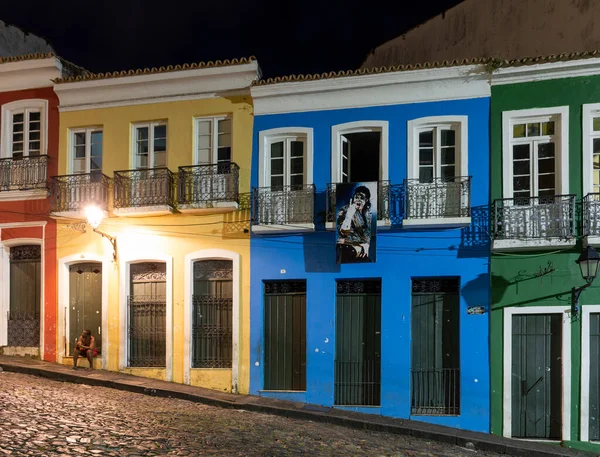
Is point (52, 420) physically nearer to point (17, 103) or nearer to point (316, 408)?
point (316, 408)

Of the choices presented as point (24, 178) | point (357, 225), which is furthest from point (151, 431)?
point (24, 178)

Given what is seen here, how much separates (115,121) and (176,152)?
65.7 inches

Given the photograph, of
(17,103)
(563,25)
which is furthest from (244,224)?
(563,25)

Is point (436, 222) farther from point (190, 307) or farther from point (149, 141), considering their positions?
point (149, 141)

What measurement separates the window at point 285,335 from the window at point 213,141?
300 centimetres

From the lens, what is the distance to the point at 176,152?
14.0 metres

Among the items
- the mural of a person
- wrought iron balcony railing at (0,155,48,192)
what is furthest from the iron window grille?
the mural of a person

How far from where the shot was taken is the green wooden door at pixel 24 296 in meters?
14.7

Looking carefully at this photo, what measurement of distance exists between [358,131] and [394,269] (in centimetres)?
295

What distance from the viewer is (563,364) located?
11.7 metres

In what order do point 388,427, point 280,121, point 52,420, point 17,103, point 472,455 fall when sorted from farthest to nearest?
point 17,103, point 280,121, point 388,427, point 472,455, point 52,420

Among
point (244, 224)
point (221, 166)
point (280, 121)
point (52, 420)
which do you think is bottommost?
point (52, 420)

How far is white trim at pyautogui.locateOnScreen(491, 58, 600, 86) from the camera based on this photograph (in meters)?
11.8

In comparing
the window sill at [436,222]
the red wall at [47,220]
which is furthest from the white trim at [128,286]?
the window sill at [436,222]
